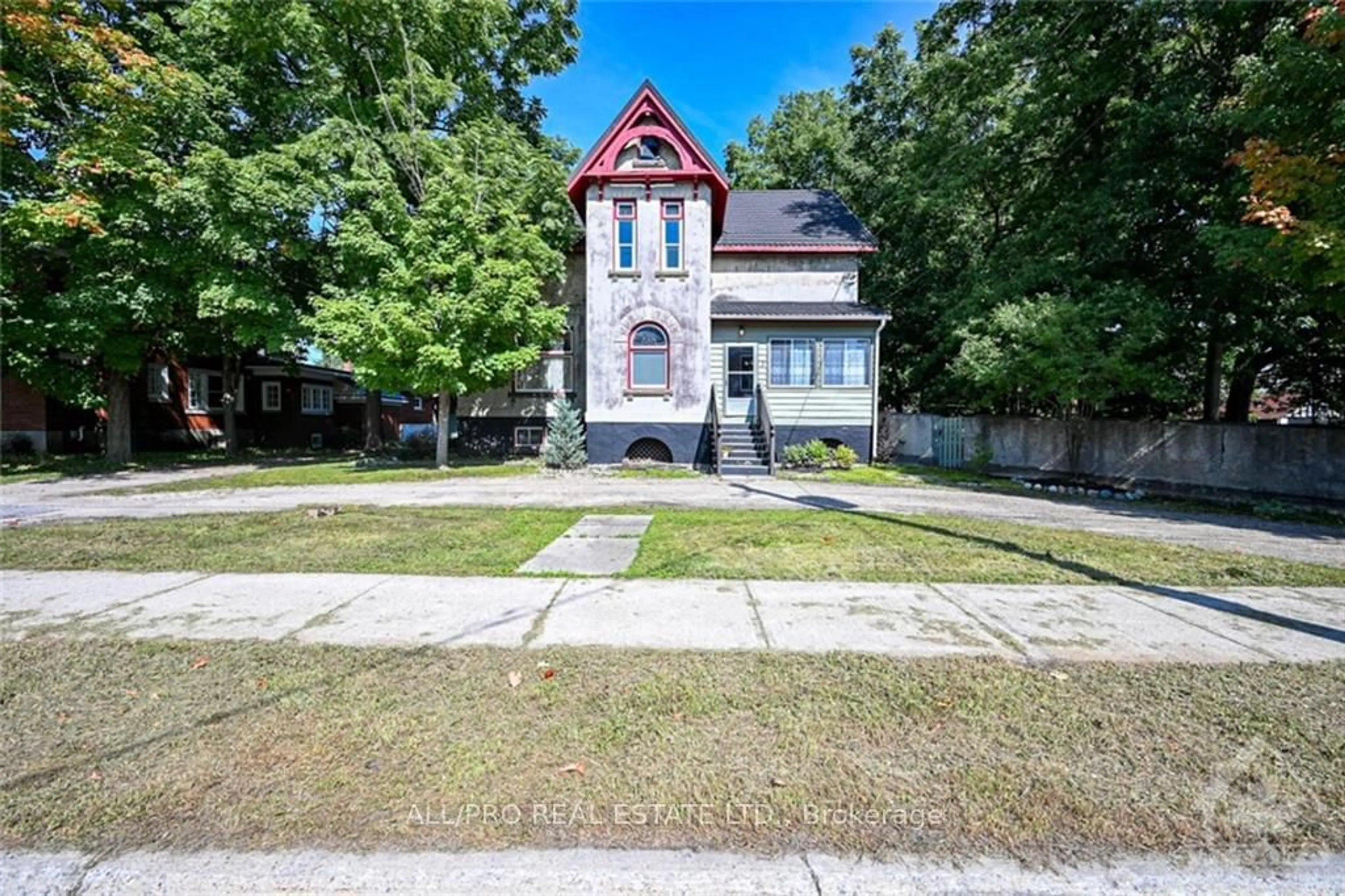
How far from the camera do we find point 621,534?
7812mm

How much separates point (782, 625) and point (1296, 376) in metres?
20.8

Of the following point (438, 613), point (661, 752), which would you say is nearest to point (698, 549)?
point (438, 613)

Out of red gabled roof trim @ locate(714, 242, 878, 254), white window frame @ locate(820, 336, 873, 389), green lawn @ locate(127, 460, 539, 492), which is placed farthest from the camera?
red gabled roof trim @ locate(714, 242, 878, 254)

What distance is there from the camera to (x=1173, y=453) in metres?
14.2

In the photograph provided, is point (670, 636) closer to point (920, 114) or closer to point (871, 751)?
point (871, 751)

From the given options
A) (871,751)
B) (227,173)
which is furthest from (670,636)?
(227,173)

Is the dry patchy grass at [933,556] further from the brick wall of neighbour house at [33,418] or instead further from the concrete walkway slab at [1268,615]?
the brick wall of neighbour house at [33,418]

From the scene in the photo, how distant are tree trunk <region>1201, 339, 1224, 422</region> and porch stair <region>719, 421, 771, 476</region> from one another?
11723 mm

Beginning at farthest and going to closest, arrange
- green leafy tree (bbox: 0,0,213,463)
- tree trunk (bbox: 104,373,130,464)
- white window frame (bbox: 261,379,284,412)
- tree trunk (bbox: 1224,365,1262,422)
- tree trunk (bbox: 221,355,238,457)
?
white window frame (bbox: 261,379,284,412)
tree trunk (bbox: 221,355,238,457)
tree trunk (bbox: 104,373,130,464)
tree trunk (bbox: 1224,365,1262,422)
green leafy tree (bbox: 0,0,213,463)

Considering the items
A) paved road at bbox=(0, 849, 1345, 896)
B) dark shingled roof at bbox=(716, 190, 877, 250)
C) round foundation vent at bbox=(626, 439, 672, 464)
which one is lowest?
paved road at bbox=(0, 849, 1345, 896)

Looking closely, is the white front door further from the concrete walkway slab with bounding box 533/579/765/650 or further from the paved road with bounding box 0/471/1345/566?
the concrete walkway slab with bounding box 533/579/765/650

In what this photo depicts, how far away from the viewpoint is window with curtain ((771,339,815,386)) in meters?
16.9

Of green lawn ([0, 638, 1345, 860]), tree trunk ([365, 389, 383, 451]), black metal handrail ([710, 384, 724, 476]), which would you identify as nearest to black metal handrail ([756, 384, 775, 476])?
black metal handrail ([710, 384, 724, 476])

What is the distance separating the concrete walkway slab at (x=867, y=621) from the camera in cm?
418
